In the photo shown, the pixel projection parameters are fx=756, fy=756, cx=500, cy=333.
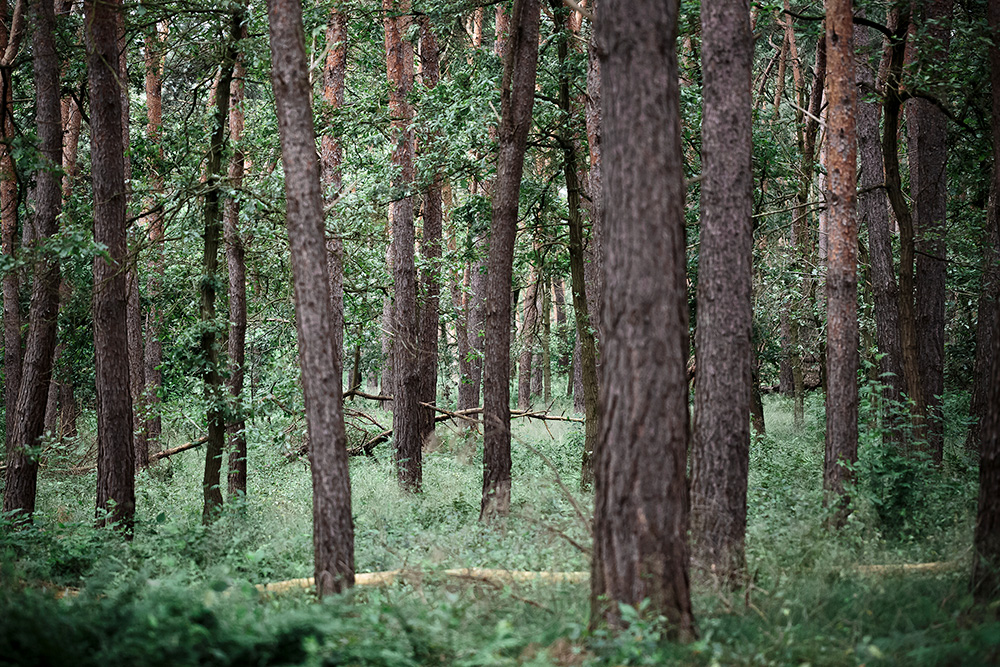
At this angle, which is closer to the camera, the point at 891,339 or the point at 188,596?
the point at 188,596

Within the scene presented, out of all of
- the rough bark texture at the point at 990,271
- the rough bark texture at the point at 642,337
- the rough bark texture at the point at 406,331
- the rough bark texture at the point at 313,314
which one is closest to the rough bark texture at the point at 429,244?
the rough bark texture at the point at 406,331

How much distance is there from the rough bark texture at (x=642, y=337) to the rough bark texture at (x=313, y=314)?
2730 millimetres

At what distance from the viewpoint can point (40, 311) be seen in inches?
438

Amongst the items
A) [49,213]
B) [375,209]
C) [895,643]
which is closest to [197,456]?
[49,213]

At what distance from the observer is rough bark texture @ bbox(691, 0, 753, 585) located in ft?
24.3

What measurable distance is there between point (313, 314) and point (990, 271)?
35.9 ft

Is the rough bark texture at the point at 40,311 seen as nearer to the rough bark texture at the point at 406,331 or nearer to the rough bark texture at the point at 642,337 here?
the rough bark texture at the point at 406,331

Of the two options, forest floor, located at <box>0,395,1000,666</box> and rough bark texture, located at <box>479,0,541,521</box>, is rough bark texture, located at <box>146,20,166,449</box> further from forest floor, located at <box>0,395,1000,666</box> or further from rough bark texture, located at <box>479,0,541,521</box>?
rough bark texture, located at <box>479,0,541,521</box>

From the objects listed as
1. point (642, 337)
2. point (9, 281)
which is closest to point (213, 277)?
point (9, 281)

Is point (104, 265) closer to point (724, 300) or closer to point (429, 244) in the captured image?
point (429, 244)

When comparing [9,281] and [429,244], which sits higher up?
[429,244]

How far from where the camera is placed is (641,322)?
209 inches

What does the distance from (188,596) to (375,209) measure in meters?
7.51

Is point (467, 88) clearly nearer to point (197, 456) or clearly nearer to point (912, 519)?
point (912, 519)
